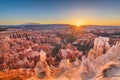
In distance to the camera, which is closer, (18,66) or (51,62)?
(51,62)

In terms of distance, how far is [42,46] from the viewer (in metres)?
20.7

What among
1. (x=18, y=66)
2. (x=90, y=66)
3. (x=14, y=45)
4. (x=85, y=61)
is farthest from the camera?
(x=14, y=45)

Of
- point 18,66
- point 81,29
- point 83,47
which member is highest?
point 81,29

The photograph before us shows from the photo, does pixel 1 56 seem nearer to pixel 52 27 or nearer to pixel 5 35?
pixel 5 35

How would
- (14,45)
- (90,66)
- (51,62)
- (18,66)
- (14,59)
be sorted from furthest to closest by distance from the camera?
(14,45) < (14,59) < (18,66) < (51,62) < (90,66)

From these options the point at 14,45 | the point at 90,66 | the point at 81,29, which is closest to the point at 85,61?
the point at 90,66

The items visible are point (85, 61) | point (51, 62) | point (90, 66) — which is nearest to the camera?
point (90, 66)

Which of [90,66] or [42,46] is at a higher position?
[90,66]

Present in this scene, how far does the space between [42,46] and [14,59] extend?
7.90 ft

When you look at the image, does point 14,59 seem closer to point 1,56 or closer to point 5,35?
point 1,56

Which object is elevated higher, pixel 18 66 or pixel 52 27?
pixel 52 27

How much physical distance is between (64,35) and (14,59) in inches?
159

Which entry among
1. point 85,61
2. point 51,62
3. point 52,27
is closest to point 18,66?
point 51,62

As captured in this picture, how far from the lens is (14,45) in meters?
21.2
